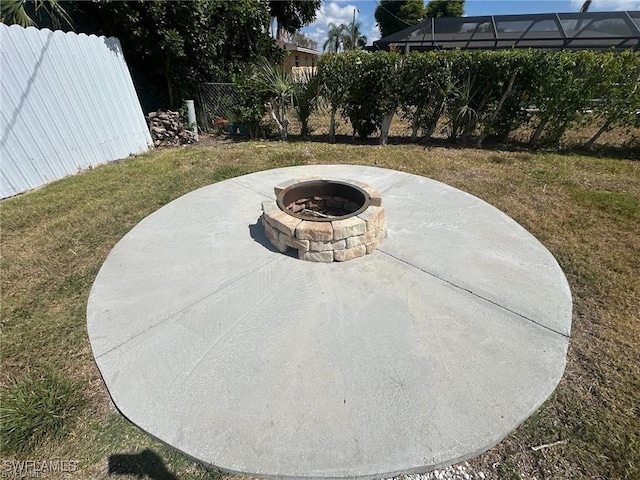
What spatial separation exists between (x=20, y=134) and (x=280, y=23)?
1010cm

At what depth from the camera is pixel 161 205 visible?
422 centimetres

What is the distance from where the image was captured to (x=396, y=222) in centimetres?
358

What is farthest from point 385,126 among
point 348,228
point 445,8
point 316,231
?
point 445,8

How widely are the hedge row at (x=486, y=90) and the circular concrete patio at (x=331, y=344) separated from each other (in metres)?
4.17

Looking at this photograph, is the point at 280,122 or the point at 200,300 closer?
the point at 200,300

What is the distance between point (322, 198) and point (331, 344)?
2.13 m

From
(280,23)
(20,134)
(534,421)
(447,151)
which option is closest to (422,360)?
(534,421)

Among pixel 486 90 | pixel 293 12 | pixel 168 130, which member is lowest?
pixel 168 130

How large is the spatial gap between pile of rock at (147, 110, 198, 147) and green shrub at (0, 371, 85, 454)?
20.4 ft

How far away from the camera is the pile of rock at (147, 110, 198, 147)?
6.97 metres

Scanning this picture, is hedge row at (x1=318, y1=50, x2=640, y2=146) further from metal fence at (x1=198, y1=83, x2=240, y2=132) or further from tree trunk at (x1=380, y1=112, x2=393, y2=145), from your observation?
metal fence at (x1=198, y1=83, x2=240, y2=132)

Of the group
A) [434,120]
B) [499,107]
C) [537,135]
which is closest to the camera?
[499,107]

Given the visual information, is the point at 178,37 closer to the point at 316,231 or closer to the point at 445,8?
the point at 316,231

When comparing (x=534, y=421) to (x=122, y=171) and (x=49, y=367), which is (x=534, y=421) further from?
(x=122, y=171)
